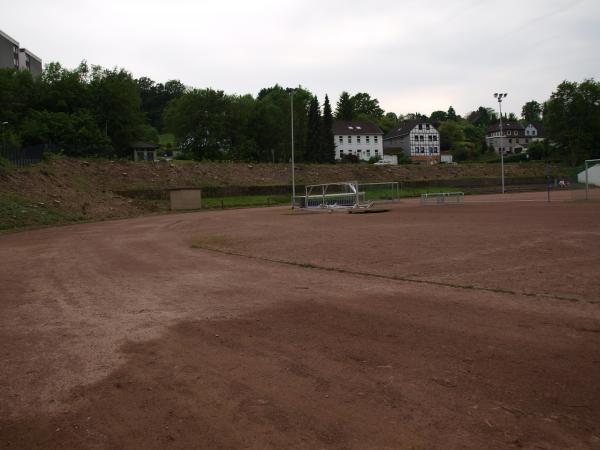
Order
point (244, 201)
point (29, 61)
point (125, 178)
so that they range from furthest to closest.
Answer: point (29, 61), point (244, 201), point (125, 178)

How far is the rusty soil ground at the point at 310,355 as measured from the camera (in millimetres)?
3891

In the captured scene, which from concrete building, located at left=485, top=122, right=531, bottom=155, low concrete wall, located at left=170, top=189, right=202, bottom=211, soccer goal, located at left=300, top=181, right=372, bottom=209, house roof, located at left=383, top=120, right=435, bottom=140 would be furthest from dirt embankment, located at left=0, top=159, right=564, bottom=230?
concrete building, located at left=485, top=122, right=531, bottom=155

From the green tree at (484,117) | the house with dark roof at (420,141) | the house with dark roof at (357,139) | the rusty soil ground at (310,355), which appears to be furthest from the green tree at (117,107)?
the green tree at (484,117)

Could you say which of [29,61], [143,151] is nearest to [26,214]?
[143,151]

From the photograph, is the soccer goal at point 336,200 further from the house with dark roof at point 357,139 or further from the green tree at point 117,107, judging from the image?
the house with dark roof at point 357,139

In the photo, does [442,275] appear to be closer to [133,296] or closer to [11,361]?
[133,296]

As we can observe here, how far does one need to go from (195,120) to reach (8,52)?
4300 cm

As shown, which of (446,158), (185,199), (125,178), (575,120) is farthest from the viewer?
(446,158)

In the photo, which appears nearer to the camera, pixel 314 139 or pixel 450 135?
pixel 314 139

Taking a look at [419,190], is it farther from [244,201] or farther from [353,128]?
[353,128]

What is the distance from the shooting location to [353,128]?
109375 mm

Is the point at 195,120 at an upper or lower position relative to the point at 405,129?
lower

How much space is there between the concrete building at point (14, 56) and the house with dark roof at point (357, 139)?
191ft

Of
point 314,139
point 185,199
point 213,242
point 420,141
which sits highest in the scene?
point 420,141
